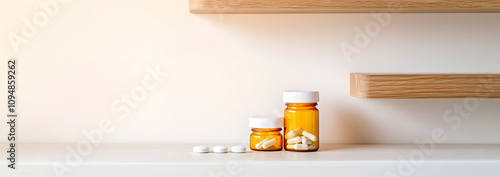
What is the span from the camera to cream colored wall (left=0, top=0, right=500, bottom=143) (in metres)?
1.57

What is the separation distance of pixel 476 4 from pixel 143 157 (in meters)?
0.78

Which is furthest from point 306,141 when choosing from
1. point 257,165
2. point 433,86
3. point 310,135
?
point 433,86

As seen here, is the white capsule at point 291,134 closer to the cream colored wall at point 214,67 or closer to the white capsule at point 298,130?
the white capsule at point 298,130

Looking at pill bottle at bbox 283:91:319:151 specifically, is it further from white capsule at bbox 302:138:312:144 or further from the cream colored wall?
the cream colored wall

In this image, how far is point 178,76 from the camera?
1.58m

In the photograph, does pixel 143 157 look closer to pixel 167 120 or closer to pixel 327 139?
pixel 167 120

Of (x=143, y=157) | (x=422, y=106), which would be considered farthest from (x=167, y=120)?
(x=422, y=106)

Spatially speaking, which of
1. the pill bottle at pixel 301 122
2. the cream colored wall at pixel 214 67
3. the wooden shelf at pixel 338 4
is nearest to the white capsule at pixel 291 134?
the pill bottle at pixel 301 122

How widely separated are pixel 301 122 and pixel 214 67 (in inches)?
11.2

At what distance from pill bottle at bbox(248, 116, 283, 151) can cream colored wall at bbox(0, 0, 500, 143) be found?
0.50 feet

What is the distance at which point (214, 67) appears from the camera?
1.58m

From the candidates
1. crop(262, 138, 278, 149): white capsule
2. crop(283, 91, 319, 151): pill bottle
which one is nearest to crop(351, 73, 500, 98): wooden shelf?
crop(283, 91, 319, 151): pill bottle

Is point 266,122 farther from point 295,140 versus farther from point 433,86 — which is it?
point 433,86

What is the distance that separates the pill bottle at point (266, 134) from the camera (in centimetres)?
142
